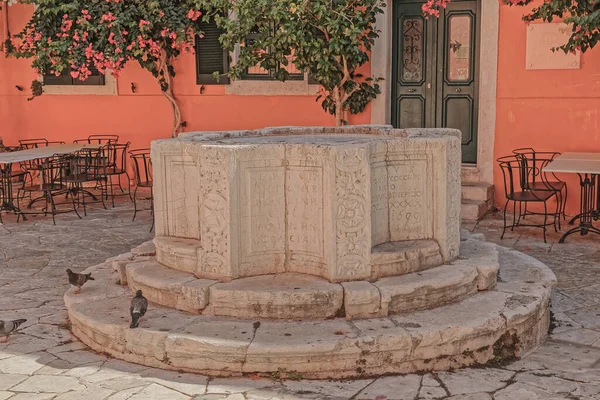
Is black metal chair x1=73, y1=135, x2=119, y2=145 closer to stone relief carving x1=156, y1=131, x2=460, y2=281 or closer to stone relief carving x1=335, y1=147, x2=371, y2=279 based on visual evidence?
stone relief carving x1=156, y1=131, x2=460, y2=281

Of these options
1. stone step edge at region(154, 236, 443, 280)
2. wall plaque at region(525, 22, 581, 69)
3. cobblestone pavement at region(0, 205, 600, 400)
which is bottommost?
cobblestone pavement at region(0, 205, 600, 400)

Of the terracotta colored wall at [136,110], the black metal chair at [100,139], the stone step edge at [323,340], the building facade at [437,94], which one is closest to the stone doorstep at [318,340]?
the stone step edge at [323,340]

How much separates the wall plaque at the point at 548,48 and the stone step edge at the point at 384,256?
4627 millimetres

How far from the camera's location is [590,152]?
31.0 ft

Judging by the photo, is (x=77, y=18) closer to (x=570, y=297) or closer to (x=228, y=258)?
(x=228, y=258)

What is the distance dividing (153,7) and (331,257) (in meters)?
6.66

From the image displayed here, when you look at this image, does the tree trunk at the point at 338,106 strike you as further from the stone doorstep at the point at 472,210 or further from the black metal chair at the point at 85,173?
the black metal chair at the point at 85,173

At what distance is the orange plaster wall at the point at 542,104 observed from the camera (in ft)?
31.0

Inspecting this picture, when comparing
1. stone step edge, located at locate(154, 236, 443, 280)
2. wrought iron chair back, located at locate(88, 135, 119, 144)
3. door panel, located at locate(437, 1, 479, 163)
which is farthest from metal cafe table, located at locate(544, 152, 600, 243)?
wrought iron chair back, located at locate(88, 135, 119, 144)

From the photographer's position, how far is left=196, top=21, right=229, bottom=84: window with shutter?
11.4m

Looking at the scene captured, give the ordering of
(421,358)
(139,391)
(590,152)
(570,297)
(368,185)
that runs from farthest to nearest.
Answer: (590,152)
(570,297)
(368,185)
(421,358)
(139,391)

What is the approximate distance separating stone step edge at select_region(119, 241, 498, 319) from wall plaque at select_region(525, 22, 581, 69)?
471 cm

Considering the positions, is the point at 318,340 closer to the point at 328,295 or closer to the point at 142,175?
the point at 328,295

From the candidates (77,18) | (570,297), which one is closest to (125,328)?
(570,297)
